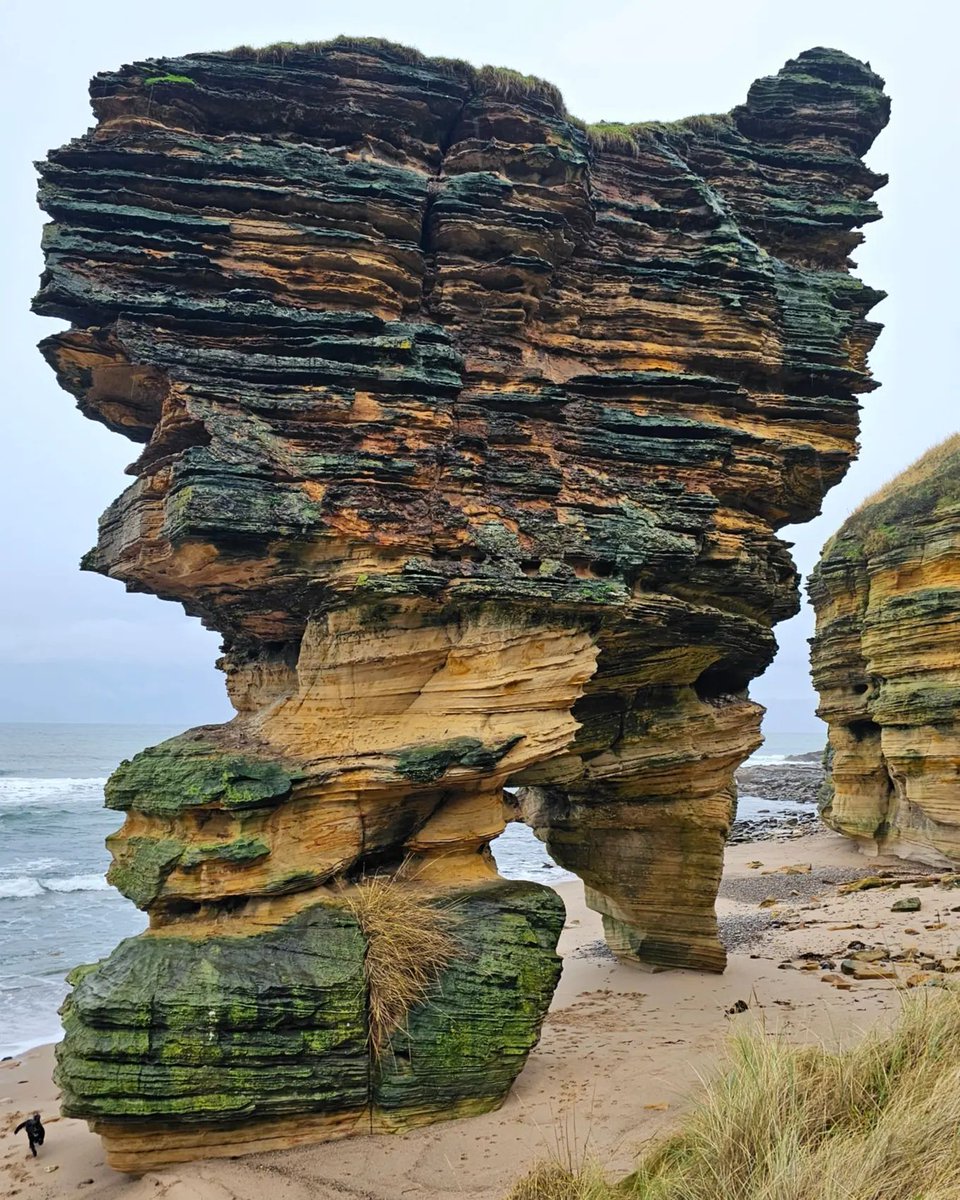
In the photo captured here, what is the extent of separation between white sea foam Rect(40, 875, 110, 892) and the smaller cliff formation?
2380cm

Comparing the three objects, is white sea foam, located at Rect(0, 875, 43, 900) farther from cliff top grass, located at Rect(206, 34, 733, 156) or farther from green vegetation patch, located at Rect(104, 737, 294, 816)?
cliff top grass, located at Rect(206, 34, 733, 156)

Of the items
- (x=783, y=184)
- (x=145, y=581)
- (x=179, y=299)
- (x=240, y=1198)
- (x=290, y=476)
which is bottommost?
(x=240, y=1198)

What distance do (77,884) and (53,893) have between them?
1.39m

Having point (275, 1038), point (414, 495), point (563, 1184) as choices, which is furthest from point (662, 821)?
point (563, 1184)

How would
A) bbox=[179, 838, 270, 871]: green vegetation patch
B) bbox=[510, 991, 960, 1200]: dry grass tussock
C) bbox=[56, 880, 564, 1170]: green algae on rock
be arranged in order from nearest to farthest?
bbox=[510, 991, 960, 1200]: dry grass tussock < bbox=[56, 880, 564, 1170]: green algae on rock < bbox=[179, 838, 270, 871]: green vegetation patch

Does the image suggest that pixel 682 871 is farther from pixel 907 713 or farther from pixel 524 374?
pixel 907 713

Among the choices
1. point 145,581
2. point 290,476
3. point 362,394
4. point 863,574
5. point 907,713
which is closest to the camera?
point 290,476

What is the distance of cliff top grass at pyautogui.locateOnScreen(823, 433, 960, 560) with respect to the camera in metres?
21.3

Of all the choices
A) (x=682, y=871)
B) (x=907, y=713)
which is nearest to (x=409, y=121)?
(x=682, y=871)

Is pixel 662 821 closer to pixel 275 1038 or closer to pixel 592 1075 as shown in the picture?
pixel 592 1075

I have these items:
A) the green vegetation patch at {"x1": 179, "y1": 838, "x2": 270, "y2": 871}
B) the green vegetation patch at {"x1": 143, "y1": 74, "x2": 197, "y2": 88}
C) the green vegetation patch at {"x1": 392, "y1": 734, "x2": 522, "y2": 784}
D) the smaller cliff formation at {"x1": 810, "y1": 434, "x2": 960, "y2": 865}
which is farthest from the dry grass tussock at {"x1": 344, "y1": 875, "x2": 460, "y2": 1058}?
the smaller cliff formation at {"x1": 810, "y1": 434, "x2": 960, "y2": 865}

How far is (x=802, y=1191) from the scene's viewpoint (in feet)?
18.0

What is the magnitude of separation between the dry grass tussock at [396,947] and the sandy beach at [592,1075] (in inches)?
48.3

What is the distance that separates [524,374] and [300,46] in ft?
17.9
